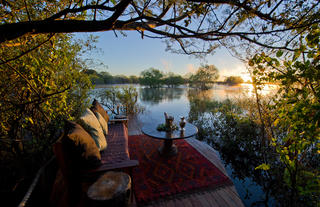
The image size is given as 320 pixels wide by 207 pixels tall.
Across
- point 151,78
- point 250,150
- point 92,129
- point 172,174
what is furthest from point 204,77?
point 92,129

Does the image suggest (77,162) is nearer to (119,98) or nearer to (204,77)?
(119,98)

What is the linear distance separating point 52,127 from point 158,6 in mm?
2487

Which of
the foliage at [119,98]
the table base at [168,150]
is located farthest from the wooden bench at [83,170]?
the foliage at [119,98]

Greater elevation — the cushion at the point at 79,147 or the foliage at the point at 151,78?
the foliage at the point at 151,78

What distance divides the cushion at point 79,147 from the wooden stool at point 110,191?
241 mm

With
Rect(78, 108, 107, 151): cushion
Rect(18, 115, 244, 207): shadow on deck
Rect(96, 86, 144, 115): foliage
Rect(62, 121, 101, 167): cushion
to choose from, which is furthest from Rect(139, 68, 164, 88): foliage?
Rect(62, 121, 101, 167): cushion

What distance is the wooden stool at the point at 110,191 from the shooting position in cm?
108

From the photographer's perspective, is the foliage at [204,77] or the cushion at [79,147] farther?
the foliage at [204,77]

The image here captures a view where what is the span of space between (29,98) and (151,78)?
2756cm

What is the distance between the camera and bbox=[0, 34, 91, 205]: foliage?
128 centimetres

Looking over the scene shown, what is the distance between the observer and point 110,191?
3.78 feet

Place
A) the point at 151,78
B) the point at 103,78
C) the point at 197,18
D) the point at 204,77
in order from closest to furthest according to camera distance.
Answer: the point at 197,18 < the point at 103,78 < the point at 204,77 < the point at 151,78

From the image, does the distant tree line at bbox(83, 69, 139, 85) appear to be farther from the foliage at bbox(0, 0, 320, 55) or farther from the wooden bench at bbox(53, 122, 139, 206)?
the wooden bench at bbox(53, 122, 139, 206)

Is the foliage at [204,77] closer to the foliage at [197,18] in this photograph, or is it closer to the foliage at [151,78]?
the foliage at [151,78]
